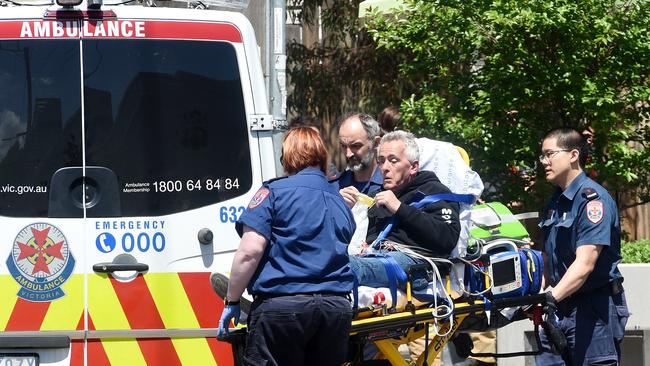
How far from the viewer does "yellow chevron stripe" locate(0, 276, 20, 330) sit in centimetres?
581

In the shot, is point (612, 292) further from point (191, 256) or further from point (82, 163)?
point (82, 163)

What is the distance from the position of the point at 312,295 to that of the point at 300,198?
1.40 feet

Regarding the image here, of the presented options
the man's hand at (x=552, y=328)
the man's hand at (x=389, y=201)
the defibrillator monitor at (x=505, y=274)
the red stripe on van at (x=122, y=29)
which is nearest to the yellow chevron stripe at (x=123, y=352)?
the man's hand at (x=389, y=201)

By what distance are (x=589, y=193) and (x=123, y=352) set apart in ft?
7.99

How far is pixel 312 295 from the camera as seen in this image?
17.0 feet

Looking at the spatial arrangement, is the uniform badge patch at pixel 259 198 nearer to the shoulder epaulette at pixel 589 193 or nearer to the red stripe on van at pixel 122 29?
the red stripe on van at pixel 122 29

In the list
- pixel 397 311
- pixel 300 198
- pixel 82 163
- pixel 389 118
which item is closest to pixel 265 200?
pixel 300 198

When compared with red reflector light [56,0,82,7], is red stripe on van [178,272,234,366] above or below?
below

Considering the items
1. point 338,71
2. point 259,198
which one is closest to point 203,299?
point 259,198

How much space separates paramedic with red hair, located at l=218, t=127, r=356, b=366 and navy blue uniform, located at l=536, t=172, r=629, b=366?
1353 mm

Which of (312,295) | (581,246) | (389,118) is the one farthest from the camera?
(389,118)

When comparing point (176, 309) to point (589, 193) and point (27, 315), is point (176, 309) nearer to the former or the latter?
point (27, 315)

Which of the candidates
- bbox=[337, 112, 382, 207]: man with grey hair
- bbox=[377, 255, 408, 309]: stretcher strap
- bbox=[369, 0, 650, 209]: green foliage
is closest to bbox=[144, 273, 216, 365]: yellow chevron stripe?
bbox=[377, 255, 408, 309]: stretcher strap

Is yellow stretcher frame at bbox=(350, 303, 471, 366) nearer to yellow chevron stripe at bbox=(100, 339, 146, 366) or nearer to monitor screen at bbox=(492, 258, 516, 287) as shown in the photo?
monitor screen at bbox=(492, 258, 516, 287)
